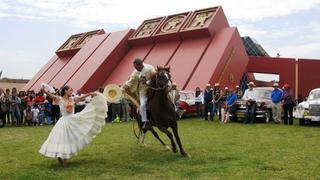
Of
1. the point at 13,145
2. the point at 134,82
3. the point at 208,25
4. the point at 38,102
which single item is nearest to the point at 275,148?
the point at 134,82

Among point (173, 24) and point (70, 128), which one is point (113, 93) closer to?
point (70, 128)

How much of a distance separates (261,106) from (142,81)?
11.7 meters

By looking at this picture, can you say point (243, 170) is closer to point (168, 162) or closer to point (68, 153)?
point (168, 162)

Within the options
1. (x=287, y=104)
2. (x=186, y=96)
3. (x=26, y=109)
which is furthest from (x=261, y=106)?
(x=26, y=109)

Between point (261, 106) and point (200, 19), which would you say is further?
point (200, 19)

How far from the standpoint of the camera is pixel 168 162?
990cm

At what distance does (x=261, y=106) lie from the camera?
21.6 metres

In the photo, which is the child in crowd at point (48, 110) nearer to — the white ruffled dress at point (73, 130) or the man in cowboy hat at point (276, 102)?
the man in cowboy hat at point (276, 102)

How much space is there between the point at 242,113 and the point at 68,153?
14.0m

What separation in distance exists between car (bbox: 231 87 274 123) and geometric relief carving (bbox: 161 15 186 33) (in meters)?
12.9

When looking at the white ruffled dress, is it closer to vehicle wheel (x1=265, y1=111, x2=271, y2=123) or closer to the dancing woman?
the dancing woman

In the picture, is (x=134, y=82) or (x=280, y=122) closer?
(x=134, y=82)

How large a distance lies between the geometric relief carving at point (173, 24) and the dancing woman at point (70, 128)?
24201 millimetres

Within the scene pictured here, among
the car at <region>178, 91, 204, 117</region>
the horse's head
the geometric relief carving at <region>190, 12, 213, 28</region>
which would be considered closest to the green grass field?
the horse's head
